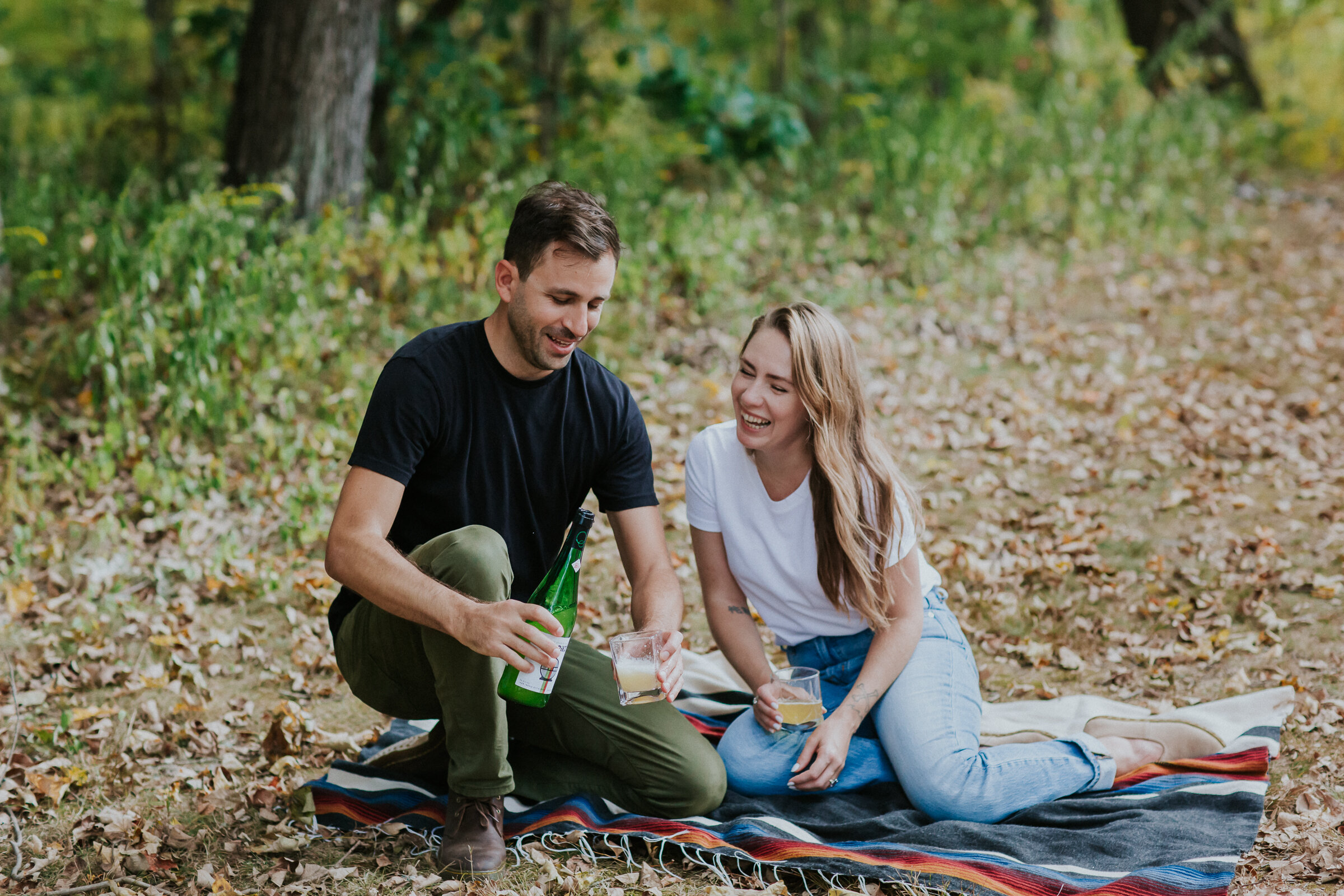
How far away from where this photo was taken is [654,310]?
22.8 feet

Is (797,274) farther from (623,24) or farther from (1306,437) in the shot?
(1306,437)

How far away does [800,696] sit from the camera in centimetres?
305

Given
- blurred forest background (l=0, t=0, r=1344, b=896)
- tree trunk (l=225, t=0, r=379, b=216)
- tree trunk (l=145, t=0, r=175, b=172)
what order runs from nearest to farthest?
blurred forest background (l=0, t=0, r=1344, b=896), tree trunk (l=225, t=0, r=379, b=216), tree trunk (l=145, t=0, r=175, b=172)

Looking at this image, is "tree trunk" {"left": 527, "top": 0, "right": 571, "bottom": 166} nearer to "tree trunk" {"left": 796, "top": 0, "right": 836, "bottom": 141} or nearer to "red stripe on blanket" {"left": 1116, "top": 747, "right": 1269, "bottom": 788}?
"tree trunk" {"left": 796, "top": 0, "right": 836, "bottom": 141}

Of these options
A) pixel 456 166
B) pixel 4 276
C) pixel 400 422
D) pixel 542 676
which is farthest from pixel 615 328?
pixel 542 676

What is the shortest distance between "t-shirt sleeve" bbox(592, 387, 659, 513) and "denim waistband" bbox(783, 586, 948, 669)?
679 mm

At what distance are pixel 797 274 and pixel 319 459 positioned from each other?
358 centimetres

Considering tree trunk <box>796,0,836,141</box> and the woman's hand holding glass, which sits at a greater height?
tree trunk <box>796,0,836,141</box>

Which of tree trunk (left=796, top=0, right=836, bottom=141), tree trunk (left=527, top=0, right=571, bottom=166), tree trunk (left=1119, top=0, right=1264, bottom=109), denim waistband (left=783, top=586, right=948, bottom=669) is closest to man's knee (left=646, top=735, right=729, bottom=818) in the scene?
denim waistband (left=783, top=586, right=948, bottom=669)

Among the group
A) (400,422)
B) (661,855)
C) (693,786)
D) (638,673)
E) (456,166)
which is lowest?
(661,855)

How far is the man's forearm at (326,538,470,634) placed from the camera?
2760 millimetres

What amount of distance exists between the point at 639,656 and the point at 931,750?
0.90 meters

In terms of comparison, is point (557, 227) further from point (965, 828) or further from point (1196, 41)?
point (1196, 41)

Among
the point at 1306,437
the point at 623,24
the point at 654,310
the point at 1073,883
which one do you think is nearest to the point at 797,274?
the point at 654,310
